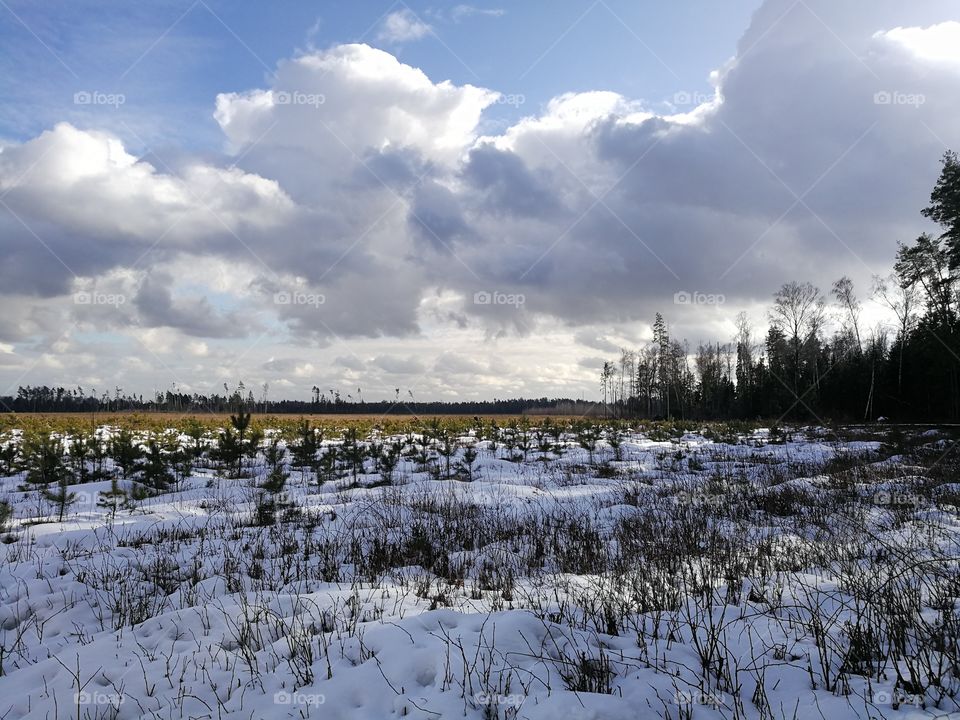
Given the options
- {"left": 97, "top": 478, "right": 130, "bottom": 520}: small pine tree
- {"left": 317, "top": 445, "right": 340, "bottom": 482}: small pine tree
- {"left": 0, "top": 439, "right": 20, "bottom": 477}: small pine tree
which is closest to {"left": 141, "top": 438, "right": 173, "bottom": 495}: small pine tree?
{"left": 97, "top": 478, "right": 130, "bottom": 520}: small pine tree

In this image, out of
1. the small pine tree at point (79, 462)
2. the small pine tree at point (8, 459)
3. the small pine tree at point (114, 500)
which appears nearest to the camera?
the small pine tree at point (114, 500)

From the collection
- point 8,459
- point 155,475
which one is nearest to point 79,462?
point 8,459

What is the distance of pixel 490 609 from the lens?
4.31 meters

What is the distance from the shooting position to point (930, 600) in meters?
3.84

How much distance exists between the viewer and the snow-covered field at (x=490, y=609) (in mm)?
2924

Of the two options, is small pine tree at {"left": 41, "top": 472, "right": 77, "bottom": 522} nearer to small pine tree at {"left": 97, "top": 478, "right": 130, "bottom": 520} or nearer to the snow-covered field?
the snow-covered field

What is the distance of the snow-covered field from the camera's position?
292cm

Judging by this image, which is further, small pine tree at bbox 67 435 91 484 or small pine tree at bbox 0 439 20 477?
small pine tree at bbox 0 439 20 477

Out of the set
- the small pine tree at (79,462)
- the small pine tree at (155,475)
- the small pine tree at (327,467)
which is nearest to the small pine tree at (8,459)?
the small pine tree at (79,462)

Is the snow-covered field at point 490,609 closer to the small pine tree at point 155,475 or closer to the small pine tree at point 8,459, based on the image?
the small pine tree at point 155,475

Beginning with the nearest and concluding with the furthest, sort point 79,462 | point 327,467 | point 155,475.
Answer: point 155,475
point 327,467
point 79,462

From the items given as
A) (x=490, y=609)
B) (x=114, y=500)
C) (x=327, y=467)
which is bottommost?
(x=114, y=500)

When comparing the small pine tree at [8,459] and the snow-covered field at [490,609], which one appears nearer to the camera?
the snow-covered field at [490,609]

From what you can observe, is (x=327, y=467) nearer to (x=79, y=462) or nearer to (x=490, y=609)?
(x=79, y=462)
